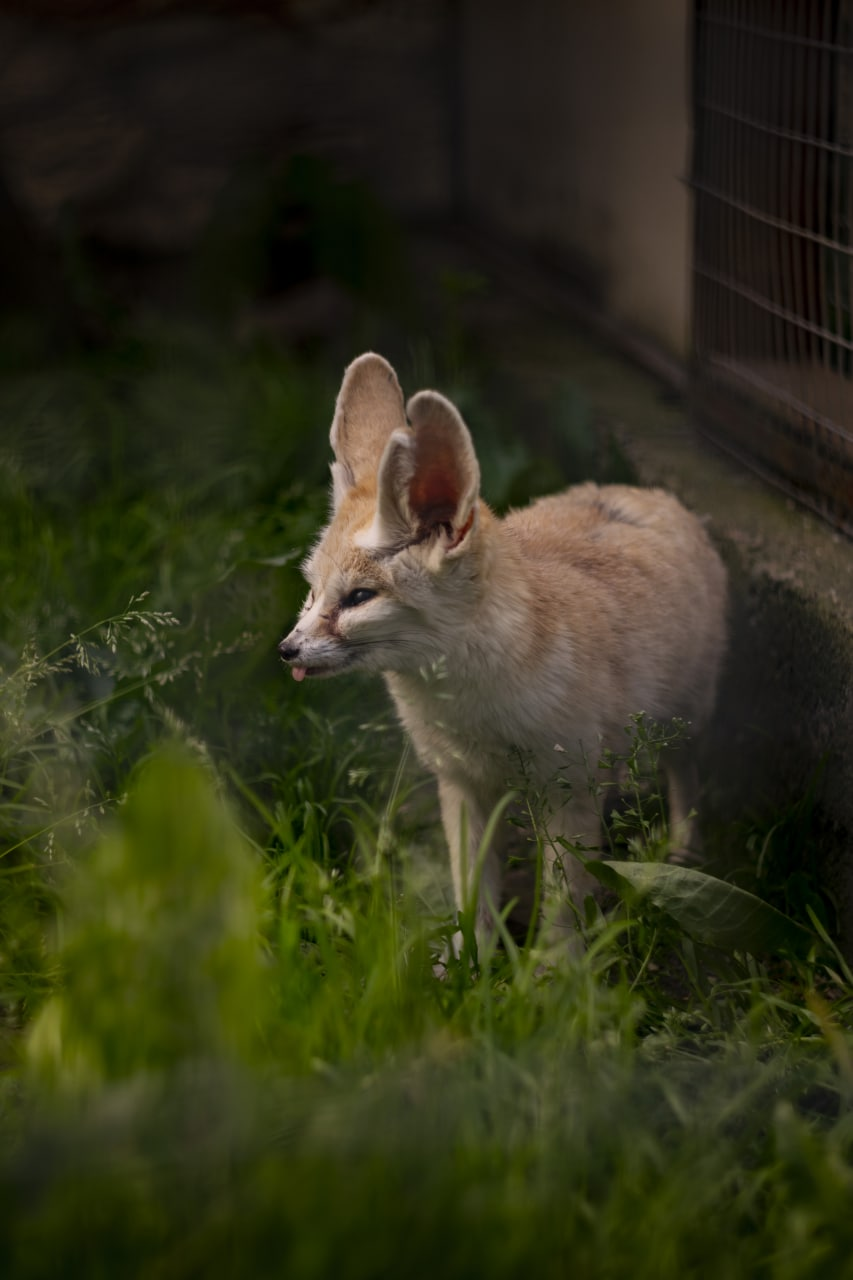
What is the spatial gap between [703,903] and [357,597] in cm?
86

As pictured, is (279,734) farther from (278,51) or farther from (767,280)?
(278,51)

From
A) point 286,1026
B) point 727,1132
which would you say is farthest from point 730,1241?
point 286,1026

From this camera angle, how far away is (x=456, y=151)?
7.61 meters

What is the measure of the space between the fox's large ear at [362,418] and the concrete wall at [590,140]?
1744 millimetres

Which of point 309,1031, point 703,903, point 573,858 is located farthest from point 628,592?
point 309,1031

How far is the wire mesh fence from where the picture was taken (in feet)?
11.8

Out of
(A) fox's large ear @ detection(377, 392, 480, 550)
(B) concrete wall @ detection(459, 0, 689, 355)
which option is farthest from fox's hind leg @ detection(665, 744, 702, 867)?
(B) concrete wall @ detection(459, 0, 689, 355)

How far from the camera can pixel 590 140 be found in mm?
5906

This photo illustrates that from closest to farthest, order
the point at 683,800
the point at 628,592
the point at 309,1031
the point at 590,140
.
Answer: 1. the point at 309,1031
2. the point at 628,592
3. the point at 683,800
4. the point at 590,140

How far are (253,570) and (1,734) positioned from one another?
2.90ft

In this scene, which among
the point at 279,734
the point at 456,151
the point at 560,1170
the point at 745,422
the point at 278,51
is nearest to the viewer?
the point at 560,1170

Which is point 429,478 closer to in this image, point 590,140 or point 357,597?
point 357,597

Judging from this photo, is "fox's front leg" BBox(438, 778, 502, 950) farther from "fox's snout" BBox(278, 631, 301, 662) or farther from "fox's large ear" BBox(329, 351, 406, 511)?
"fox's large ear" BBox(329, 351, 406, 511)

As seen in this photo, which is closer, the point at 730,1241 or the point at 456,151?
the point at 730,1241
